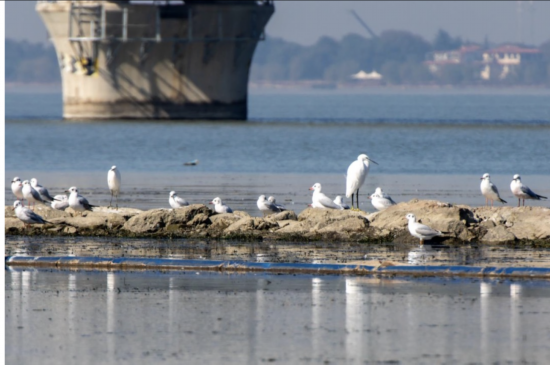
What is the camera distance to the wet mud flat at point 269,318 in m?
9.95

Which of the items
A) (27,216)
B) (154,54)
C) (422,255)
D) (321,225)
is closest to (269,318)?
(422,255)

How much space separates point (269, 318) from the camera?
37.8 ft

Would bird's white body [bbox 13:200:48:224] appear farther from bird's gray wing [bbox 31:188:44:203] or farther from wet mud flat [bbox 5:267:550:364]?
wet mud flat [bbox 5:267:550:364]

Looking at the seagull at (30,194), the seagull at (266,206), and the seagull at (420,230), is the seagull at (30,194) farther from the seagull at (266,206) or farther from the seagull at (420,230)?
the seagull at (420,230)

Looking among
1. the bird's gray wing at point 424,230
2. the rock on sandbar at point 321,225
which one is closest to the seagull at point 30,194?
the rock on sandbar at point 321,225

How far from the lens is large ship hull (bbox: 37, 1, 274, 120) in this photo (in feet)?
250

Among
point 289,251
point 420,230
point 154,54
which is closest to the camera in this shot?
point 289,251

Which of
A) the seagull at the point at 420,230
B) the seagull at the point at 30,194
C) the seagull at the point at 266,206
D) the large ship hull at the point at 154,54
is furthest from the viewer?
the large ship hull at the point at 154,54

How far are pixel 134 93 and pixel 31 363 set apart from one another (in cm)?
7051

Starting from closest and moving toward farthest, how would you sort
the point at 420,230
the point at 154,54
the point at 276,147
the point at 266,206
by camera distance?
the point at 420,230
the point at 266,206
the point at 276,147
the point at 154,54

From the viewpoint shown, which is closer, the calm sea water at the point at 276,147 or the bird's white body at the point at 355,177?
the bird's white body at the point at 355,177

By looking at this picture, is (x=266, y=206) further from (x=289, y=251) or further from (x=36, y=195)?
(x=289, y=251)

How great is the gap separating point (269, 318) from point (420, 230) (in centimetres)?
609

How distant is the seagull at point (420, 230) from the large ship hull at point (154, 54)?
59406mm
